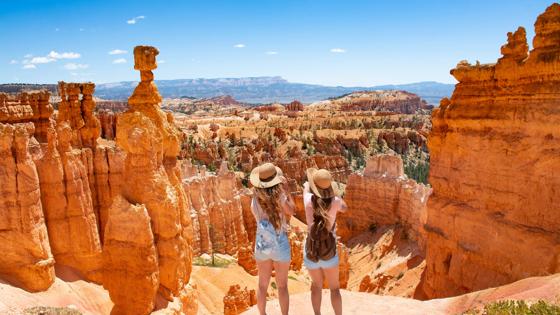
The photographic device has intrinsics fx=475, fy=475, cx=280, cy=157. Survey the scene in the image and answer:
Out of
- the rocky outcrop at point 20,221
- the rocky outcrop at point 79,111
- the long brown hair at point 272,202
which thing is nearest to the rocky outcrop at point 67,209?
the rocky outcrop at point 20,221

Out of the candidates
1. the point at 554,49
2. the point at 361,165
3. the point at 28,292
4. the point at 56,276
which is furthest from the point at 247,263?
the point at 361,165

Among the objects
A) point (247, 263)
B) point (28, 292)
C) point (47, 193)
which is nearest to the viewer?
point (28, 292)

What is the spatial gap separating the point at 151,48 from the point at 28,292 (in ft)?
22.3

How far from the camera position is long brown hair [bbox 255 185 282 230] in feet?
19.7

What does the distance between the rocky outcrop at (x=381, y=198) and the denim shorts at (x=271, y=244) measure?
18.0 meters

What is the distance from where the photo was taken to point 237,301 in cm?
1522

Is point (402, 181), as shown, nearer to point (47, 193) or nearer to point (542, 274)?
point (542, 274)

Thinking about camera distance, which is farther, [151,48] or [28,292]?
[151,48]

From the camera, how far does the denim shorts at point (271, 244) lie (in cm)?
602

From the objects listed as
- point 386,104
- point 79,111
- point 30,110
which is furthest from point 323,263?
point 386,104

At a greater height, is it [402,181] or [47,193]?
[47,193]

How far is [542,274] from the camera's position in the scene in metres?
9.59

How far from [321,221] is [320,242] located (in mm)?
271

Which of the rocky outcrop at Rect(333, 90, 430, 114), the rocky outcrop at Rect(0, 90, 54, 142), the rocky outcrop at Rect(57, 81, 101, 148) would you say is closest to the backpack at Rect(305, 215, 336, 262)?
the rocky outcrop at Rect(0, 90, 54, 142)
